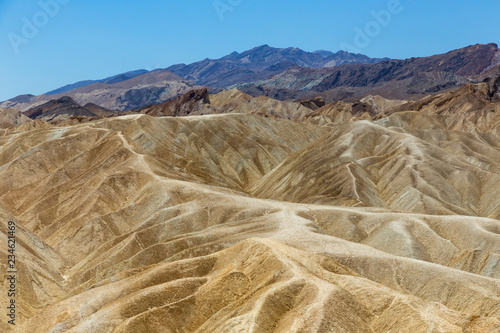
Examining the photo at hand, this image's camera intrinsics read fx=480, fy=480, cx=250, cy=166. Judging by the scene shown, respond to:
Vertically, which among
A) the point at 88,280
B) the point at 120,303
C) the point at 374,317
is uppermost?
the point at 88,280

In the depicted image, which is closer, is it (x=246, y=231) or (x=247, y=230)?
(x=246, y=231)

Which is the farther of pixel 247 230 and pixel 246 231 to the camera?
pixel 247 230

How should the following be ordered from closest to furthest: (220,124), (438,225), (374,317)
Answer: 1. (374,317)
2. (438,225)
3. (220,124)

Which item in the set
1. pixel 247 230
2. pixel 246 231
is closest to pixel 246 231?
pixel 246 231

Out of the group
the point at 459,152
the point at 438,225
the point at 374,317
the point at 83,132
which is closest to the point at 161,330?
the point at 374,317

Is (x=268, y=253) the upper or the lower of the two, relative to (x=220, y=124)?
lower

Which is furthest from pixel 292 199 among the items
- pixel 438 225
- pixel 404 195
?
pixel 438 225

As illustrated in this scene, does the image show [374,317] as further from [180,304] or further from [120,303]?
[120,303]

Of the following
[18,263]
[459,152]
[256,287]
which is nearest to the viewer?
[256,287]

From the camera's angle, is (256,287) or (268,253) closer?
(256,287)

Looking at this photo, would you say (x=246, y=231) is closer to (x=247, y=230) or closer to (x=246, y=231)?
(x=246, y=231)
